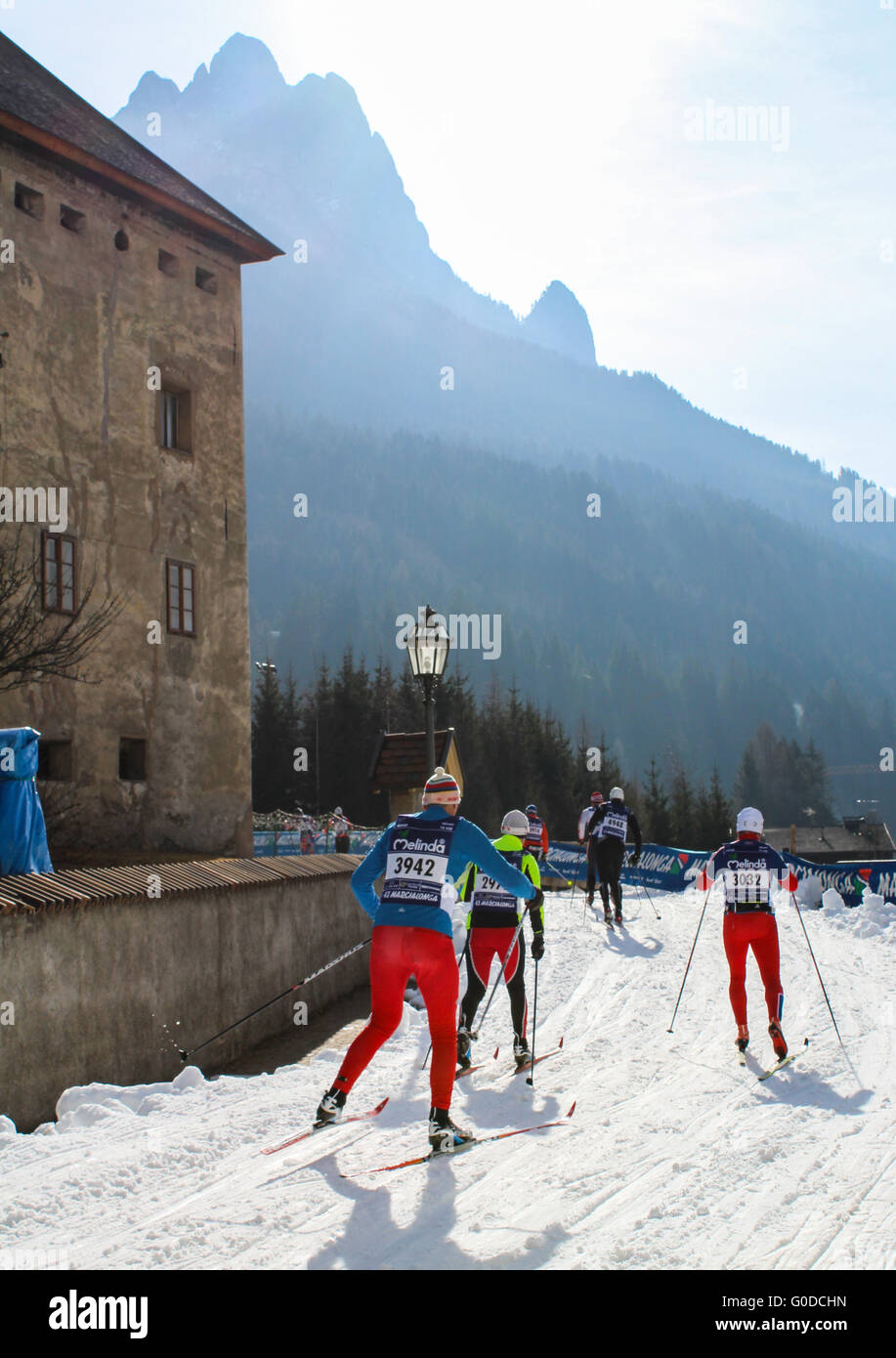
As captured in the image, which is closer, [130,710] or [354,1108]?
[354,1108]

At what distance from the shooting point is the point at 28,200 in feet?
72.3

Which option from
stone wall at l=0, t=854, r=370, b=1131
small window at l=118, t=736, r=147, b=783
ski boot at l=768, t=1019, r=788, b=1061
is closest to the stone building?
small window at l=118, t=736, r=147, b=783

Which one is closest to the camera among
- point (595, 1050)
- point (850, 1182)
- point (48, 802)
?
point (850, 1182)

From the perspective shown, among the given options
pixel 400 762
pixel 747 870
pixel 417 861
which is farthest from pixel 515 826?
pixel 400 762

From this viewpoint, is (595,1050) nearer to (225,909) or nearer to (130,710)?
(225,909)

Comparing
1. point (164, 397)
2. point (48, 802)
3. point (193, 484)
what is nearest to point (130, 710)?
point (48, 802)

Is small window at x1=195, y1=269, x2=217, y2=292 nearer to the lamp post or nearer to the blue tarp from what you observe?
the lamp post

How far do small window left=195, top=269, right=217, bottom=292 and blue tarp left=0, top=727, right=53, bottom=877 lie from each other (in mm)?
16556

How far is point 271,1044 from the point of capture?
14602 mm

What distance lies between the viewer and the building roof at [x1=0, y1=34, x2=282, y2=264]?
21984mm

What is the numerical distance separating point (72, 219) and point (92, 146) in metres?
1.77

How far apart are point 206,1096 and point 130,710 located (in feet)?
50.6
